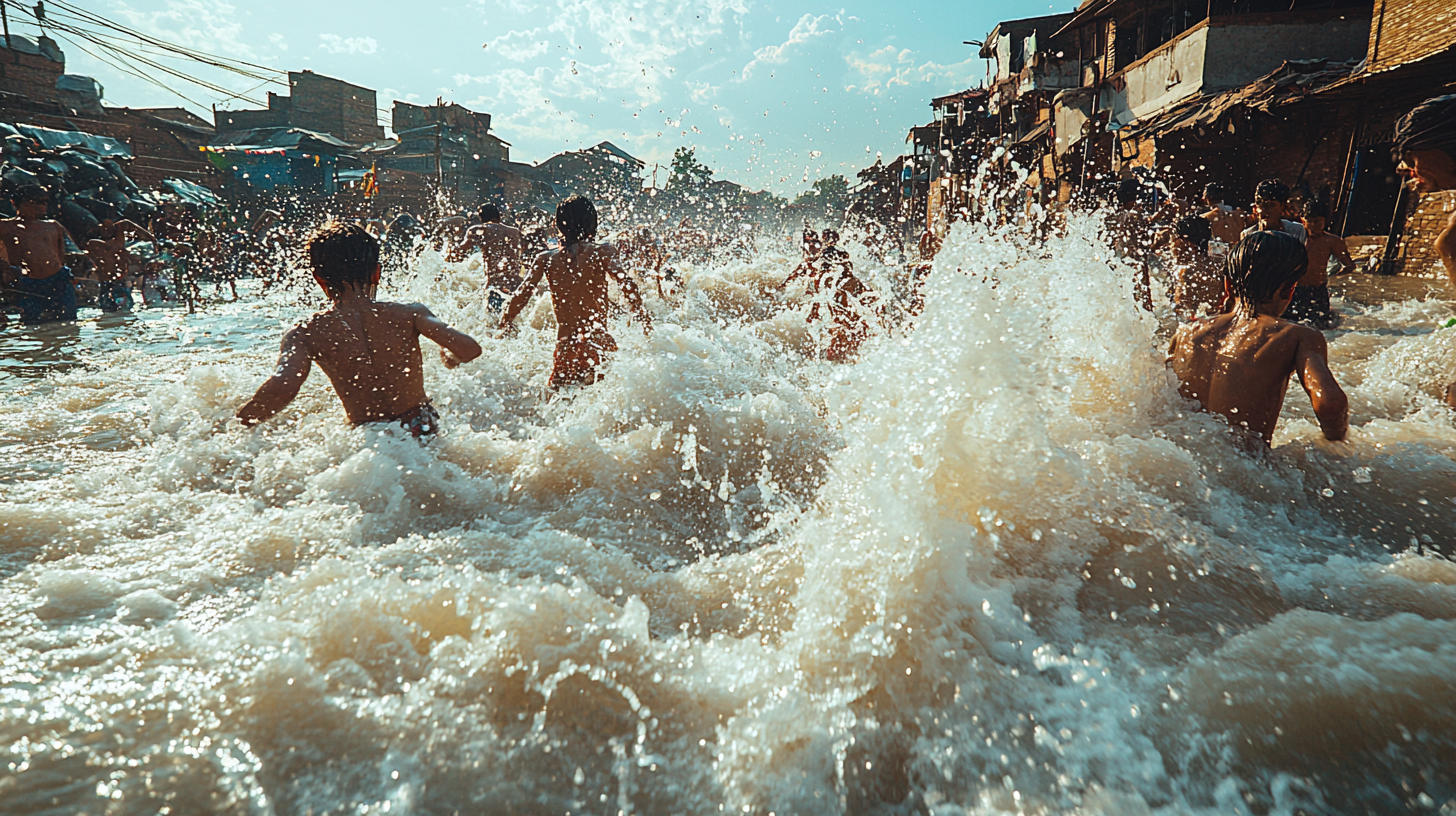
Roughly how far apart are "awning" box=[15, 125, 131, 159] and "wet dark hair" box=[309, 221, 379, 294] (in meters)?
18.4

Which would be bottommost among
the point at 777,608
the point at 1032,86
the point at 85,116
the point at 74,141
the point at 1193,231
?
the point at 777,608

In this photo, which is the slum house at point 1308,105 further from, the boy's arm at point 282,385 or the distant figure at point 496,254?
the boy's arm at point 282,385

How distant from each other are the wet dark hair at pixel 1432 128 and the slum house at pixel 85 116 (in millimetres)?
23861

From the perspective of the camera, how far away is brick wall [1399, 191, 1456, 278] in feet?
28.8

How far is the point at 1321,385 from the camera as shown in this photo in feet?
8.89

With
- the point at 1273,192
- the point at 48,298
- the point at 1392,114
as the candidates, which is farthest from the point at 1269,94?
the point at 48,298

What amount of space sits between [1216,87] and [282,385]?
723 inches

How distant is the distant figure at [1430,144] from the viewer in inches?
116

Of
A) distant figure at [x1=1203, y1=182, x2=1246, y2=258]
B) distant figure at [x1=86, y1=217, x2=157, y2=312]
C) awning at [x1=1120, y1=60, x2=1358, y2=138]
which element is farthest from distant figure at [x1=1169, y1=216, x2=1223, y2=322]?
distant figure at [x1=86, y1=217, x2=157, y2=312]

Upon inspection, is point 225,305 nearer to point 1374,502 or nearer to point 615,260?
point 615,260

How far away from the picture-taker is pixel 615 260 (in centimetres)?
524

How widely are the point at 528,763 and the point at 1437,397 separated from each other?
21.7 feet

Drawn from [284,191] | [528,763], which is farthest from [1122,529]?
[284,191]

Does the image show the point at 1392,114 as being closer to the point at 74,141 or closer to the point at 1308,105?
the point at 1308,105
